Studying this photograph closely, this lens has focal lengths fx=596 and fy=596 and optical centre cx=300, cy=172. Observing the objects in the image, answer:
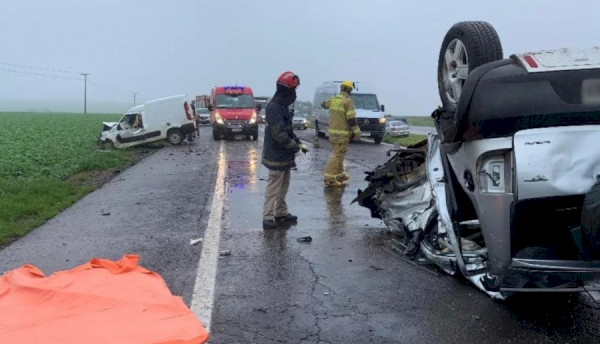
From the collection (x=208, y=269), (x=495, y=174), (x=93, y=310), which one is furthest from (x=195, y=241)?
(x=495, y=174)

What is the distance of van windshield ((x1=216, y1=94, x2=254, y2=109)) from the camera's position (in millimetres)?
26492

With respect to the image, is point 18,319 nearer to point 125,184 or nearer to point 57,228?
point 57,228

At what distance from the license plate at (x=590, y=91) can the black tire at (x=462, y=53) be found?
1.08 m

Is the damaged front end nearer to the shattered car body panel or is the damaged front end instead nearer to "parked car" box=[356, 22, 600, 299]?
the shattered car body panel

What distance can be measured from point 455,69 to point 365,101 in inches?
780

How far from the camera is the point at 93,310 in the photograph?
3111 mm

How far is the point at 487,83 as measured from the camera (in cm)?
373

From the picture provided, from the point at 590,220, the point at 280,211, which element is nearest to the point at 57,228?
the point at 280,211

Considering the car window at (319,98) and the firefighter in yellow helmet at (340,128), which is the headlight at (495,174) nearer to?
the firefighter in yellow helmet at (340,128)

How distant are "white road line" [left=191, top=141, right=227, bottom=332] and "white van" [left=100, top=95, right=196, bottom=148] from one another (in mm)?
14338

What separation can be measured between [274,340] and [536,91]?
223cm

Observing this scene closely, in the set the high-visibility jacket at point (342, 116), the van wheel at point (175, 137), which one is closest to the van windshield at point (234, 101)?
the van wheel at point (175, 137)

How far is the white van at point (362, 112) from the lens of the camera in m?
23.2

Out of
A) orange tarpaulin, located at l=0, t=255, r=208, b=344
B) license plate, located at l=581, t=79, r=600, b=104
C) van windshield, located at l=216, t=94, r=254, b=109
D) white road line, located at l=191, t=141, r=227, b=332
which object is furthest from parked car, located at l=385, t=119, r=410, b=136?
orange tarpaulin, located at l=0, t=255, r=208, b=344
